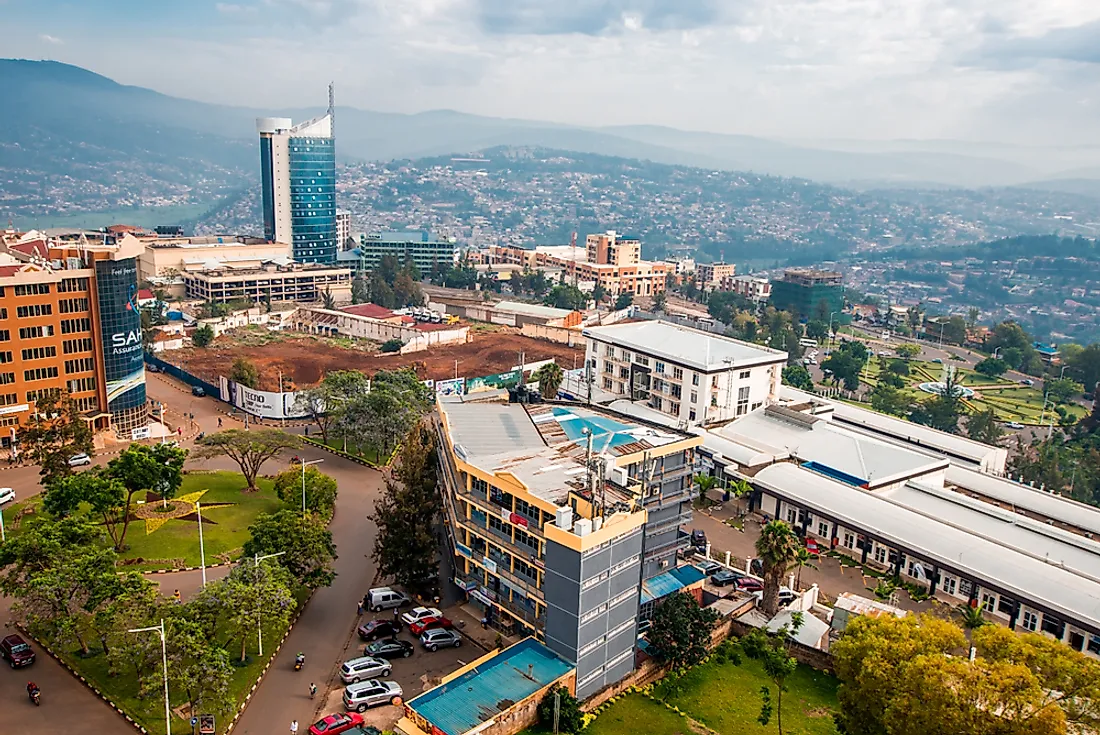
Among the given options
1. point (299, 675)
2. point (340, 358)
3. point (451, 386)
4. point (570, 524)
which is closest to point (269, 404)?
point (451, 386)

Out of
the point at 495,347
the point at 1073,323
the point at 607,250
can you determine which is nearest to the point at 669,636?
the point at 495,347

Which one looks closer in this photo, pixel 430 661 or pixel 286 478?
pixel 430 661

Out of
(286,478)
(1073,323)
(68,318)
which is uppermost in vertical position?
(68,318)

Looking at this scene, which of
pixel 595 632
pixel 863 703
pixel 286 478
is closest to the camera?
pixel 863 703

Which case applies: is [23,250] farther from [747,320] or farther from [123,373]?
[747,320]

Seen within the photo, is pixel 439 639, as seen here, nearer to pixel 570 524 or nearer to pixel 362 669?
pixel 362 669

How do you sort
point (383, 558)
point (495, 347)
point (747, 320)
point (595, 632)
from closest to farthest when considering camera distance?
point (595, 632)
point (383, 558)
point (495, 347)
point (747, 320)

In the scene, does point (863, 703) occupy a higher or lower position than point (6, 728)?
higher
